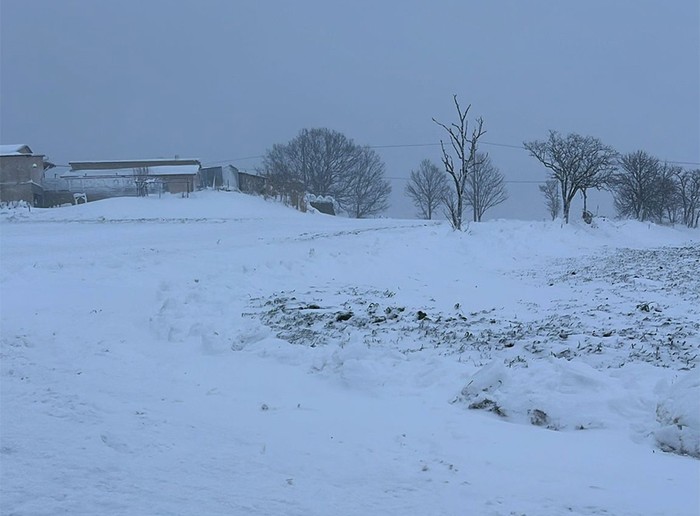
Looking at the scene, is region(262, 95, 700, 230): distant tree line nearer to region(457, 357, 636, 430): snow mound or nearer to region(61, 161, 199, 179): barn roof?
region(61, 161, 199, 179): barn roof

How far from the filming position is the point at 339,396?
5.12 meters

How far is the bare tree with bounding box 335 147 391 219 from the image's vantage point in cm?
7125

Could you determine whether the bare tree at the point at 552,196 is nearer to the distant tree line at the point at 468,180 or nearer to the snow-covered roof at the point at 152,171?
the distant tree line at the point at 468,180

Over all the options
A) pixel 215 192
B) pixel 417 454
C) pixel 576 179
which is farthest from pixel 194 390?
pixel 576 179

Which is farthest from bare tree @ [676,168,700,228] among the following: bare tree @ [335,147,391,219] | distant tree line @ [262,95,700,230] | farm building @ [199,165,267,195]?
farm building @ [199,165,267,195]

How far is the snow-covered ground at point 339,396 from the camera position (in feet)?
10.7

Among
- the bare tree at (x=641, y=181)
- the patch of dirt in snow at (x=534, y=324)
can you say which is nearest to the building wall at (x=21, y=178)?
the patch of dirt in snow at (x=534, y=324)

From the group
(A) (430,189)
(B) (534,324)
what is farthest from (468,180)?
(B) (534,324)

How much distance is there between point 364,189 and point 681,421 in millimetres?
69124

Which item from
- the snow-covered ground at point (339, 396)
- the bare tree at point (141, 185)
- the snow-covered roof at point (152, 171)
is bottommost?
the snow-covered ground at point (339, 396)

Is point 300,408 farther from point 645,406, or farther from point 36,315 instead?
point 36,315

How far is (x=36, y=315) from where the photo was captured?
24.4 feet

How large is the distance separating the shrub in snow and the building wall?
45.8m

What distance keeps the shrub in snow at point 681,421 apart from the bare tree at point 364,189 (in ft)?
219
